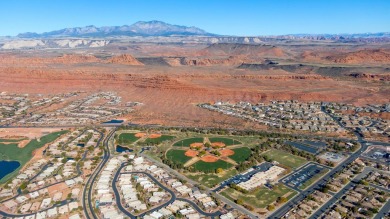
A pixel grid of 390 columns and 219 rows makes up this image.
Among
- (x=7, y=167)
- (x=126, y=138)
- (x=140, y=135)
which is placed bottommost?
(x=7, y=167)

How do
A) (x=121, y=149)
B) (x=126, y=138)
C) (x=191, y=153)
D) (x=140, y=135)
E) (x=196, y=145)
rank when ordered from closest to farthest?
(x=191, y=153) < (x=121, y=149) < (x=196, y=145) < (x=126, y=138) < (x=140, y=135)

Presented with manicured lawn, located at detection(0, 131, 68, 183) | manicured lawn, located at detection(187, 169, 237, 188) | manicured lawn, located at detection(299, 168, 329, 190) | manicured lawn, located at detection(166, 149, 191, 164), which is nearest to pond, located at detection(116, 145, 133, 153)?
manicured lawn, located at detection(166, 149, 191, 164)

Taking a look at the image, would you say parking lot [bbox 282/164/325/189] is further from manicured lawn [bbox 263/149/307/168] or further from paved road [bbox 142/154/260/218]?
paved road [bbox 142/154/260/218]

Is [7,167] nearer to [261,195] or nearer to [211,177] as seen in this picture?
[211,177]

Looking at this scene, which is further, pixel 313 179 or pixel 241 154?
pixel 241 154

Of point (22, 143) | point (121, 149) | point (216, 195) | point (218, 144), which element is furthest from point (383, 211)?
point (22, 143)

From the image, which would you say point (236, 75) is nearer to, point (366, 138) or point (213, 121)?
point (213, 121)
